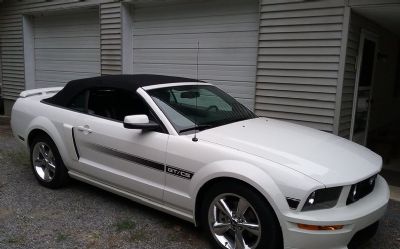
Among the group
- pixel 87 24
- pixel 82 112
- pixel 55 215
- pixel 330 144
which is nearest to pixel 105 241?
pixel 55 215

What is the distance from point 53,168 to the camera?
4.93m

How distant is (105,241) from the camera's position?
12.0 ft

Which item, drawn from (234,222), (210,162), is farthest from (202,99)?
(234,222)

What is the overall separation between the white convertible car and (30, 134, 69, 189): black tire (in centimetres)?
1

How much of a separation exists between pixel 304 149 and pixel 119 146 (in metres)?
1.82

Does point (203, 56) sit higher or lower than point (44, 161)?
higher

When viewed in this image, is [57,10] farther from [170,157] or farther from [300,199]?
[300,199]

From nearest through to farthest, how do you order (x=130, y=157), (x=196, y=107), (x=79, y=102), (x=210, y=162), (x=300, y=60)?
1. (x=210, y=162)
2. (x=130, y=157)
3. (x=196, y=107)
4. (x=79, y=102)
5. (x=300, y=60)

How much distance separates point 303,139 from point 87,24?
7411mm

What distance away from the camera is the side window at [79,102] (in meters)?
4.64

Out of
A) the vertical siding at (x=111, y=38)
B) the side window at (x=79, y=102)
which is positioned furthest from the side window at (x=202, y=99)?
the vertical siding at (x=111, y=38)

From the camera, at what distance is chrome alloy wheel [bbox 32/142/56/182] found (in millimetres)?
4938

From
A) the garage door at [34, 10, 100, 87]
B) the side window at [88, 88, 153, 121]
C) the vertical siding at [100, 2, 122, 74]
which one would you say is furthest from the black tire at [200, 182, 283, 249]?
the garage door at [34, 10, 100, 87]

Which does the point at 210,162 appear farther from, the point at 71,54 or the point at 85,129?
the point at 71,54
